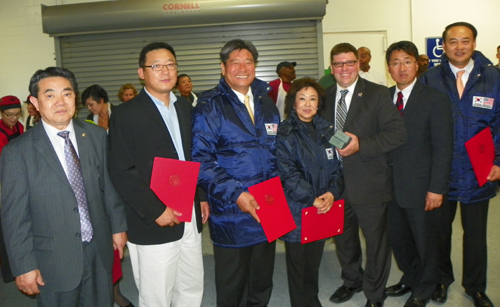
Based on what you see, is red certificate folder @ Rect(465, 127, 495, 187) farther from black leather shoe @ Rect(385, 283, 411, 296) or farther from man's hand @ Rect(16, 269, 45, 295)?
man's hand @ Rect(16, 269, 45, 295)

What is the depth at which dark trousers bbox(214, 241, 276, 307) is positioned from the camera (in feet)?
7.67

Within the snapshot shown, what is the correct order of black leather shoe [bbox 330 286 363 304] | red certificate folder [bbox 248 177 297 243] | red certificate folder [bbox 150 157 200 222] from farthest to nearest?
black leather shoe [bbox 330 286 363 304] → red certificate folder [bbox 248 177 297 243] → red certificate folder [bbox 150 157 200 222]

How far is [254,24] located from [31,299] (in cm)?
539

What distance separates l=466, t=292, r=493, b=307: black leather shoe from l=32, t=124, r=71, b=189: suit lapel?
2769mm

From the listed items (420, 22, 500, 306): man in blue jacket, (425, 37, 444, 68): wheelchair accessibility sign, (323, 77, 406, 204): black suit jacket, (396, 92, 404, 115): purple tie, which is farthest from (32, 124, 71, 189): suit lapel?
(425, 37, 444, 68): wheelchair accessibility sign

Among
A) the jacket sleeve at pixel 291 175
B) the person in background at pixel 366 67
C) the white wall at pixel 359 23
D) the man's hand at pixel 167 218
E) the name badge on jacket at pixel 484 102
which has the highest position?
the white wall at pixel 359 23

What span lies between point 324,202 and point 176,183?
2.94 ft

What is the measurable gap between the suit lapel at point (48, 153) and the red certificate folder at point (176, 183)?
1.44 feet

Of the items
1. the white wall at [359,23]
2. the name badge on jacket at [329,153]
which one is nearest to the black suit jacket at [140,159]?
the name badge on jacket at [329,153]

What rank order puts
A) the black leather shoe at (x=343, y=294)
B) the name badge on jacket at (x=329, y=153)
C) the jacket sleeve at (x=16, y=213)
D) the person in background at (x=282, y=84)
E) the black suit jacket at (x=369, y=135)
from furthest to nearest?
the person in background at (x=282, y=84) < the black leather shoe at (x=343, y=294) < the black suit jacket at (x=369, y=135) < the name badge on jacket at (x=329, y=153) < the jacket sleeve at (x=16, y=213)

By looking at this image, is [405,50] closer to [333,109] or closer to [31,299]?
[333,109]

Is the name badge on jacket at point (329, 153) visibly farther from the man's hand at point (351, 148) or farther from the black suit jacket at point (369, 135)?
the black suit jacket at point (369, 135)

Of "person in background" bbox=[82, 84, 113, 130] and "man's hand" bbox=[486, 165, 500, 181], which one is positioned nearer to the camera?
"man's hand" bbox=[486, 165, 500, 181]

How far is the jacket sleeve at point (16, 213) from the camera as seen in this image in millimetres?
1771
